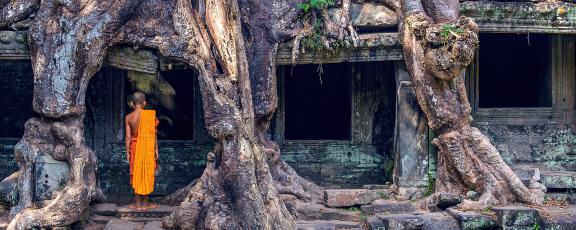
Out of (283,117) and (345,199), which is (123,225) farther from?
(283,117)

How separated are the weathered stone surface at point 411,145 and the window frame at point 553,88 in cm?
153

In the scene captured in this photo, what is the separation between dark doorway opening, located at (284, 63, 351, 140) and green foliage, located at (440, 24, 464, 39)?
2541mm

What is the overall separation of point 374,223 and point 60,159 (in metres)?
3.69

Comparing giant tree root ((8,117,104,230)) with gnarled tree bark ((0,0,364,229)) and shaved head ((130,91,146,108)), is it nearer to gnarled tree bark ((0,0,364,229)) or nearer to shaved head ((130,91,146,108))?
gnarled tree bark ((0,0,364,229))

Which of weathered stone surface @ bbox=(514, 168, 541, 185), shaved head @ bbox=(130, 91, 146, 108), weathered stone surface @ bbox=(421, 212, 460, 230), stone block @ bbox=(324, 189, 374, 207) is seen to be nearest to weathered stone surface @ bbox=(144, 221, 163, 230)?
shaved head @ bbox=(130, 91, 146, 108)

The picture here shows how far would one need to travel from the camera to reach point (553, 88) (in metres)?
10.4

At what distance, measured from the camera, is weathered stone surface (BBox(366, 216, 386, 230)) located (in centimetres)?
796

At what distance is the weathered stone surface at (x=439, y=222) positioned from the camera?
25.7 ft

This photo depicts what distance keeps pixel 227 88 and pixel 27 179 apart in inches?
99.1

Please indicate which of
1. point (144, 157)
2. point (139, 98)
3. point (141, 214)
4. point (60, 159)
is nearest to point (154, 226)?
point (141, 214)

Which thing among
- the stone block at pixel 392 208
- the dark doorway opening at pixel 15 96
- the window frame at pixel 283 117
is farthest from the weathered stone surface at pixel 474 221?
the dark doorway opening at pixel 15 96

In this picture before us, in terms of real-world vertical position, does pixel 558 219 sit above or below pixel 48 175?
below

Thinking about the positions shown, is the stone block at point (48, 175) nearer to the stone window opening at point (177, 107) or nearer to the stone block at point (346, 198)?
the stone window opening at point (177, 107)

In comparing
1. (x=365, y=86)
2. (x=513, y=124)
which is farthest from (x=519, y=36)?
(x=365, y=86)
